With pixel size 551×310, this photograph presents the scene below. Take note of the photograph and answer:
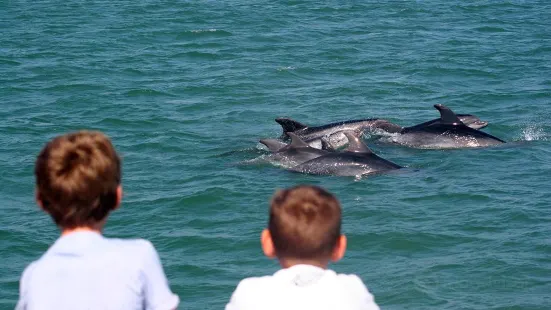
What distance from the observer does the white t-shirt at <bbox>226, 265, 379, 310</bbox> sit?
13.7 feet

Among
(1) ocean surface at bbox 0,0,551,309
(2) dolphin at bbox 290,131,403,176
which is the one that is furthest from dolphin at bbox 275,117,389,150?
(2) dolphin at bbox 290,131,403,176

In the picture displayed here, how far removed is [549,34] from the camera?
89.0 feet

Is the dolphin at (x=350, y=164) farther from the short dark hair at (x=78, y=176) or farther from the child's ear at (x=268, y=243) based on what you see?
the short dark hair at (x=78, y=176)

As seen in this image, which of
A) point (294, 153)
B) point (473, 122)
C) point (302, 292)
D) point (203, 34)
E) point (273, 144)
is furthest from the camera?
point (203, 34)

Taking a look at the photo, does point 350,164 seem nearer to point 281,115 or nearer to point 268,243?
point 281,115

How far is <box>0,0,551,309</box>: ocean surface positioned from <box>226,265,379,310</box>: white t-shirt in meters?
6.02

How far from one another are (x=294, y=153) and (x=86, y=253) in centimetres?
1097

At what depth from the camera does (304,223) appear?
4.18m

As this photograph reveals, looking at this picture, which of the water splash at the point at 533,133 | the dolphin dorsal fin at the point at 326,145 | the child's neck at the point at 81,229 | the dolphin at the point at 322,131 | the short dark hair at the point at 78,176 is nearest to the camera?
the short dark hair at the point at 78,176

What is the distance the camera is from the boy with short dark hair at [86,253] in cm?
412

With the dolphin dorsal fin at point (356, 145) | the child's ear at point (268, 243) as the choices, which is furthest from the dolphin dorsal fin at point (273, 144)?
the child's ear at point (268, 243)

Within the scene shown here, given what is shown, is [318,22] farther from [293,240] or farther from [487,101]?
[293,240]

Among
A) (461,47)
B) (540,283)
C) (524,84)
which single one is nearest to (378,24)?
(461,47)

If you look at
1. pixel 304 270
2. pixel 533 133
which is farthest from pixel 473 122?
pixel 304 270
